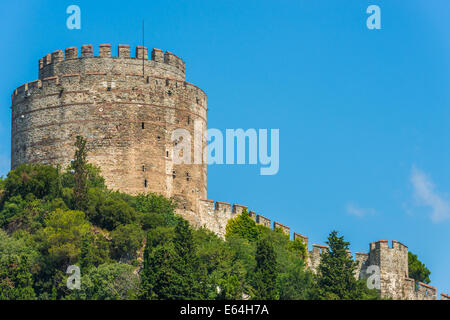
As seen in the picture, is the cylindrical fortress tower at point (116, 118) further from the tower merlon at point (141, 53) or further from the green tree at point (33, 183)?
the green tree at point (33, 183)

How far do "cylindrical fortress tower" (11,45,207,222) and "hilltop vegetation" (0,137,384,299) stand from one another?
136cm

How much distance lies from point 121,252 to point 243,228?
10.6 m

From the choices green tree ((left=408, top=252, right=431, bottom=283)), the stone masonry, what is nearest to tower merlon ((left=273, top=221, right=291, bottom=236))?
the stone masonry

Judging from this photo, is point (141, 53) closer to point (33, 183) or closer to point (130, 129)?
point (130, 129)

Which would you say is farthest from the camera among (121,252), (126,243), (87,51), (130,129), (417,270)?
(417,270)

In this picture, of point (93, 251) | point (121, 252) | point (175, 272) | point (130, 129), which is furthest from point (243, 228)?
point (175, 272)

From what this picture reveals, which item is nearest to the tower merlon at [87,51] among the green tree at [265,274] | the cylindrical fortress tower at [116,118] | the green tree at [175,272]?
the cylindrical fortress tower at [116,118]

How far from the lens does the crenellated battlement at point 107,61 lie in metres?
67.4

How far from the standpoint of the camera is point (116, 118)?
6612 centimetres

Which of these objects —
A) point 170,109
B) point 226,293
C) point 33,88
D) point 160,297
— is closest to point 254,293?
point 226,293

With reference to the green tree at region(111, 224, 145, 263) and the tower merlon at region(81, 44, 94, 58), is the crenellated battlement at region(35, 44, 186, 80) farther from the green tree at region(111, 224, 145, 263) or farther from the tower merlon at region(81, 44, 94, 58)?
the green tree at region(111, 224, 145, 263)
